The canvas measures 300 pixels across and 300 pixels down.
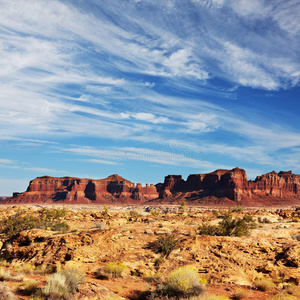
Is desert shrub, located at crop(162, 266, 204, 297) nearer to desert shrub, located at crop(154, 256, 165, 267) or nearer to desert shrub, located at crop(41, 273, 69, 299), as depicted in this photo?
desert shrub, located at crop(41, 273, 69, 299)

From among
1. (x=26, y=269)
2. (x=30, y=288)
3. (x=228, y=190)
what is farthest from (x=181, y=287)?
(x=228, y=190)

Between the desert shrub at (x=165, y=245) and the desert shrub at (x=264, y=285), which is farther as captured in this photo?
the desert shrub at (x=165, y=245)

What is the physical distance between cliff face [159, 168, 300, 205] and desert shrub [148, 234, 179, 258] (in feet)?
444

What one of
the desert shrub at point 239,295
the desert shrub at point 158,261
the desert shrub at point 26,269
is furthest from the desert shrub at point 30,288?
the desert shrub at point 239,295

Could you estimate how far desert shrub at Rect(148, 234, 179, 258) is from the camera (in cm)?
1400

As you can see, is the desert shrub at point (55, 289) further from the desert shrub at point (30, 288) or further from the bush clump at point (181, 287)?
the bush clump at point (181, 287)

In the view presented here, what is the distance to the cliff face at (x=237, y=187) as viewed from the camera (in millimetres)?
148375

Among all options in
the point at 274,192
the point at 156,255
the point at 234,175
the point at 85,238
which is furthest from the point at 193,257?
the point at 274,192

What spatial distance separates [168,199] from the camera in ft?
550

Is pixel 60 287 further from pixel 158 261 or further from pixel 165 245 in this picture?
pixel 165 245

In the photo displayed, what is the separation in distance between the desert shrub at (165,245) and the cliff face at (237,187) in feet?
444

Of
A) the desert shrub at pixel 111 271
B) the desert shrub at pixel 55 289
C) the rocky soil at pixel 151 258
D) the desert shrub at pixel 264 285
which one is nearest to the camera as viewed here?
the desert shrub at pixel 55 289

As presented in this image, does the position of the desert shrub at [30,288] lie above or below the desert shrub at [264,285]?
above

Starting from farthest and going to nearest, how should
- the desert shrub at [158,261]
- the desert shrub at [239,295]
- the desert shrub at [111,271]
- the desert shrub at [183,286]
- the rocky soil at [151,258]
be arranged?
the desert shrub at [158,261], the desert shrub at [111,271], the rocky soil at [151,258], the desert shrub at [239,295], the desert shrub at [183,286]
